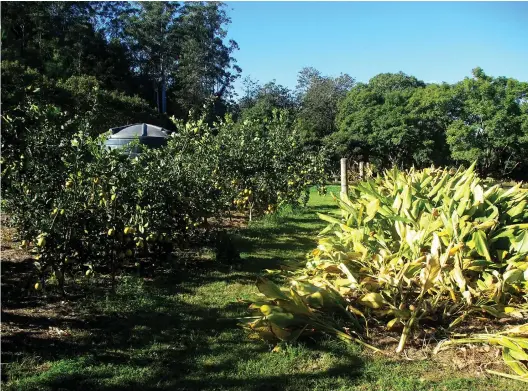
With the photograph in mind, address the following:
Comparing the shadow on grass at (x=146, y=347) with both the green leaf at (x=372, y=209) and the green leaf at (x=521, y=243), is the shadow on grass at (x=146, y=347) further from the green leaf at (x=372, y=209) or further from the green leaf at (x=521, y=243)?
the green leaf at (x=521, y=243)

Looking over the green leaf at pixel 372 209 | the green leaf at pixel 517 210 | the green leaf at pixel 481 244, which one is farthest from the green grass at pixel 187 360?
the green leaf at pixel 517 210

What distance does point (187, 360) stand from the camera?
10.3 ft

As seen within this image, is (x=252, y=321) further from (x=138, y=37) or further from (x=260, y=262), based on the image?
(x=138, y=37)

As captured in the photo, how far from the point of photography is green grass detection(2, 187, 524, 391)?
283cm

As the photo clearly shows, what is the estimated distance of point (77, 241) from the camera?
12.9ft

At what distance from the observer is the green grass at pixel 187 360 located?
283 cm

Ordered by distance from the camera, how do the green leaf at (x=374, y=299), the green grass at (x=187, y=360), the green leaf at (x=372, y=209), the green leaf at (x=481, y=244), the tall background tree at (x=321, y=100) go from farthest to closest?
the tall background tree at (x=321, y=100), the green leaf at (x=372, y=209), the green leaf at (x=481, y=244), the green leaf at (x=374, y=299), the green grass at (x=187, y=360)

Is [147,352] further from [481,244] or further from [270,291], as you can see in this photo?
[481,244]

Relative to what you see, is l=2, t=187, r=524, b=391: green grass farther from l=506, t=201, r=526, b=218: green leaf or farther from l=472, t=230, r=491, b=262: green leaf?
l=506, t=201, r=526, b=218: green leaf

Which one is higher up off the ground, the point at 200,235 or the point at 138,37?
the point at 138,37

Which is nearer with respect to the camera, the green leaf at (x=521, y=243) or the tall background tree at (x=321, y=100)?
the green leaf at (x=521, y=243)

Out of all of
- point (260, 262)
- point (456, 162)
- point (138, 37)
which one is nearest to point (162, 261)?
point (260, 262)

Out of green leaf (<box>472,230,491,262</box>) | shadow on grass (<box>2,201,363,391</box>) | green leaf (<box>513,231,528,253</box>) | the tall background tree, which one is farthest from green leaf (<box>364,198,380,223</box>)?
the tall background tree

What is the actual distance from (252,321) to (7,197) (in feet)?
6.89
